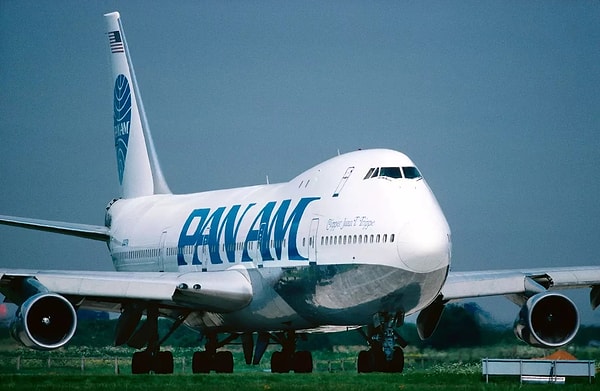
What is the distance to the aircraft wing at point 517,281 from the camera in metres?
30.7

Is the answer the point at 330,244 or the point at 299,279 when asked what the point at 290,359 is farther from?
the point at 330,244

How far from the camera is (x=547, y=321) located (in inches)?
1172

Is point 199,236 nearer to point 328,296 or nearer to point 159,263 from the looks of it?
point 159,263

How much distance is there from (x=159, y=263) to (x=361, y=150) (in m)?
10.7

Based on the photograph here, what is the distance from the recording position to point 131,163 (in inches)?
1817

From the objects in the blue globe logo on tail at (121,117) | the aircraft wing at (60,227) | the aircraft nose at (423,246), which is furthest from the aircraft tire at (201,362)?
the blue globe logo on tail at (121,117)

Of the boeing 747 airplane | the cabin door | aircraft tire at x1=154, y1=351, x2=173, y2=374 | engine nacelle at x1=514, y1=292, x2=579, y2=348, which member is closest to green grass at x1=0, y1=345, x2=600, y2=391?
aircraft tire at x1=154, y1=351, x2=173, y2=374

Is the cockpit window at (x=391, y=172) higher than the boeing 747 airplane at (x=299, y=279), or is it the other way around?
the cockpit window at (x=391, y=172)

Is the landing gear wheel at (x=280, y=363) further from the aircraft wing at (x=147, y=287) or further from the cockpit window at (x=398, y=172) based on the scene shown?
the cockpit window at (x=398, y=172)

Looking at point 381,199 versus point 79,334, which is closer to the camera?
point 381,199

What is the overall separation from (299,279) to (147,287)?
149 inches

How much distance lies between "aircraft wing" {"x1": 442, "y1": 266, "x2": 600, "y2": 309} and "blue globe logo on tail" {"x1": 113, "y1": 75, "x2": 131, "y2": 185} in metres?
18.0

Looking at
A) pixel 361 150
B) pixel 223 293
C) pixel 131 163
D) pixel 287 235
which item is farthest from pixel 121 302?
pixel 131 163

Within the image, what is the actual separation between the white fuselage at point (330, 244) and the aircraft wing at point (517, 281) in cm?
315
